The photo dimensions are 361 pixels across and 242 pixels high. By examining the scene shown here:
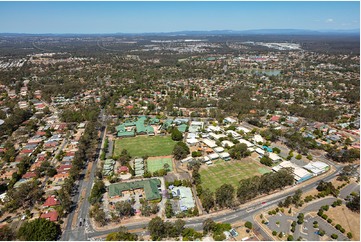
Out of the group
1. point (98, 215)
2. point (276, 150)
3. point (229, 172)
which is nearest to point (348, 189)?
point (276, 150)

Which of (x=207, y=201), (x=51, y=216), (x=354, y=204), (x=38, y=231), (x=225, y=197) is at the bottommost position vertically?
(x=354, y=204)

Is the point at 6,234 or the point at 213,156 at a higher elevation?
the point at 6,234

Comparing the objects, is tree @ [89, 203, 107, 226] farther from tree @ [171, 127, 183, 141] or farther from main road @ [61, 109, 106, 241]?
tree @ [171, 127, 183, 141]

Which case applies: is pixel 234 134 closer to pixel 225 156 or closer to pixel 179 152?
pixel 225 156

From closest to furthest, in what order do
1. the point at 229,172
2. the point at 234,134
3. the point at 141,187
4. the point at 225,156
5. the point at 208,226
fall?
the point at 208,226
the point at 141,187
the point at 229,172
the point at 225,156
the point at 234,134

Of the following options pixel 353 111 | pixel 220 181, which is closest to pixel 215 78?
pixel 353 111
